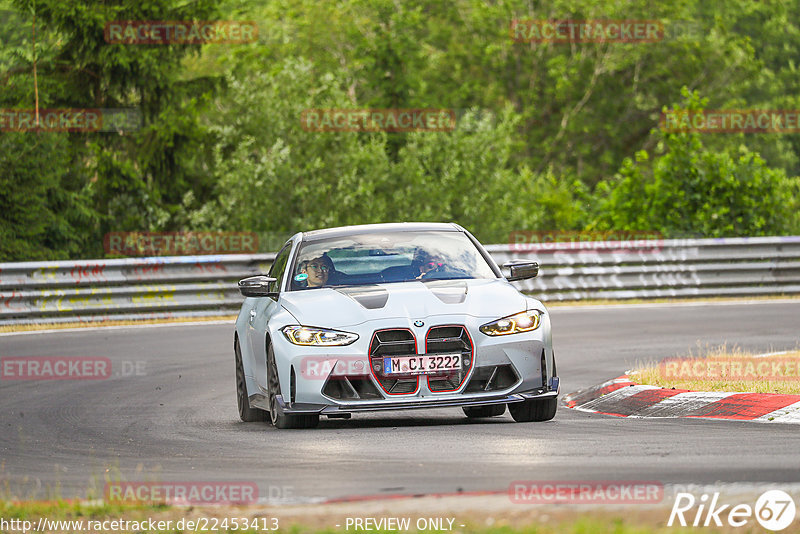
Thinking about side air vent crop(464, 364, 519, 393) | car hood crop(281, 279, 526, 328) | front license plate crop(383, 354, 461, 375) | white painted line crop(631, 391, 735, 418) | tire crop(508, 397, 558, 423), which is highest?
car hood crop(281, 279, 526, 328)

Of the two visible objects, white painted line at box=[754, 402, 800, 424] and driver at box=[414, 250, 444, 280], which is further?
driver at box=[414, 250, 444, 280]

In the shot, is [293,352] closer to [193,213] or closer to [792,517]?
[792,517]

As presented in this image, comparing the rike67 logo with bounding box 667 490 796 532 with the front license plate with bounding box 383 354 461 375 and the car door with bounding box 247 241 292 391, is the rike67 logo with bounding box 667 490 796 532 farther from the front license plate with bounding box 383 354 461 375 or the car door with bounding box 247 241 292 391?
the car door with bounding box 247 241 292 391

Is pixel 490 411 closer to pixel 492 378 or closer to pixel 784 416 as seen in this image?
pixel 492 378

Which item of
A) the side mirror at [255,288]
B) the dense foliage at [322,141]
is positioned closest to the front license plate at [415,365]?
the side mirror at [255,288]

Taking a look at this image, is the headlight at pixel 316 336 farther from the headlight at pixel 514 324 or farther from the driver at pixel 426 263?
the driver at pixel 426 263

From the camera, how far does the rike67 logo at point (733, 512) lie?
555 cm

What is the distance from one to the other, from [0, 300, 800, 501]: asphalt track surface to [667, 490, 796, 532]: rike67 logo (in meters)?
0.64

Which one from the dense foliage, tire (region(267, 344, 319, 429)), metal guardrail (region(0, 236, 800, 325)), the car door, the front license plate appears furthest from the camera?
the dense foliage

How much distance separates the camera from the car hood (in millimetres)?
9633

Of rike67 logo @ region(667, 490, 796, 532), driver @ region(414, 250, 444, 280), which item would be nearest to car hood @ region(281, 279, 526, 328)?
driver @ region(414, 250, 444, 280)

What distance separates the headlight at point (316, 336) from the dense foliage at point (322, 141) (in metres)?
16.5

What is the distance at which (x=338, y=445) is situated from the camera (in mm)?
8797

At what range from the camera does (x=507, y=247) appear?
2323 centimetres
